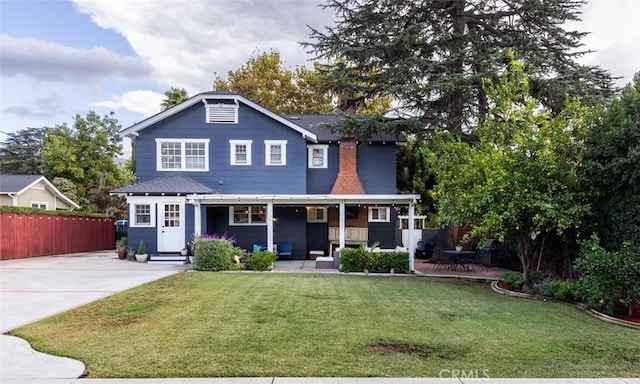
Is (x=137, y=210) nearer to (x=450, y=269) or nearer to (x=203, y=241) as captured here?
(x=203, y=241)

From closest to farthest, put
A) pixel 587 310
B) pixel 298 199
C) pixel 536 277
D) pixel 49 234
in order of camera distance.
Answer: pixel 587 310 → pixel 536 277 → pixel 298 199 → pixel 49 234

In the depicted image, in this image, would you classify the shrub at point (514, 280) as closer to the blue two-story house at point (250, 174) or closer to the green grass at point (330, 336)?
the green grass at point (330, 336)

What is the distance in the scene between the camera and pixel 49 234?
63.4 feet

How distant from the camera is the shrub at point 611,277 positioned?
287 inches

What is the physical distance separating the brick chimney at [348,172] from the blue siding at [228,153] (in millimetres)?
1672

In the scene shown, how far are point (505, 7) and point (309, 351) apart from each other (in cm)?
1694

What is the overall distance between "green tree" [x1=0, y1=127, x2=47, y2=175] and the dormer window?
115 feet

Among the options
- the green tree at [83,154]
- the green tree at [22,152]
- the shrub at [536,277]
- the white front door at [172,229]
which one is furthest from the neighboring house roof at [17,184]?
the shrub at [536,277]

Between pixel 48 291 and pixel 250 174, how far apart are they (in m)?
9.36

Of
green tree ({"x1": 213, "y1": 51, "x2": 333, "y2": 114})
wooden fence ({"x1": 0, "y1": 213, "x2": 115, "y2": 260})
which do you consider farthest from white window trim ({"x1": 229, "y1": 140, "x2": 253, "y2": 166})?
green tree ({"x1": 213, "y1": 51, "x2": 333, "y2": 114})

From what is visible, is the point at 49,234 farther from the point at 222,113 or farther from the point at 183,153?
the point at 222,113

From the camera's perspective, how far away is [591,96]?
1470 centimetres

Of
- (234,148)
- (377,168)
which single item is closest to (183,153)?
(234,148)

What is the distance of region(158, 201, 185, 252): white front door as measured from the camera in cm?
1648
